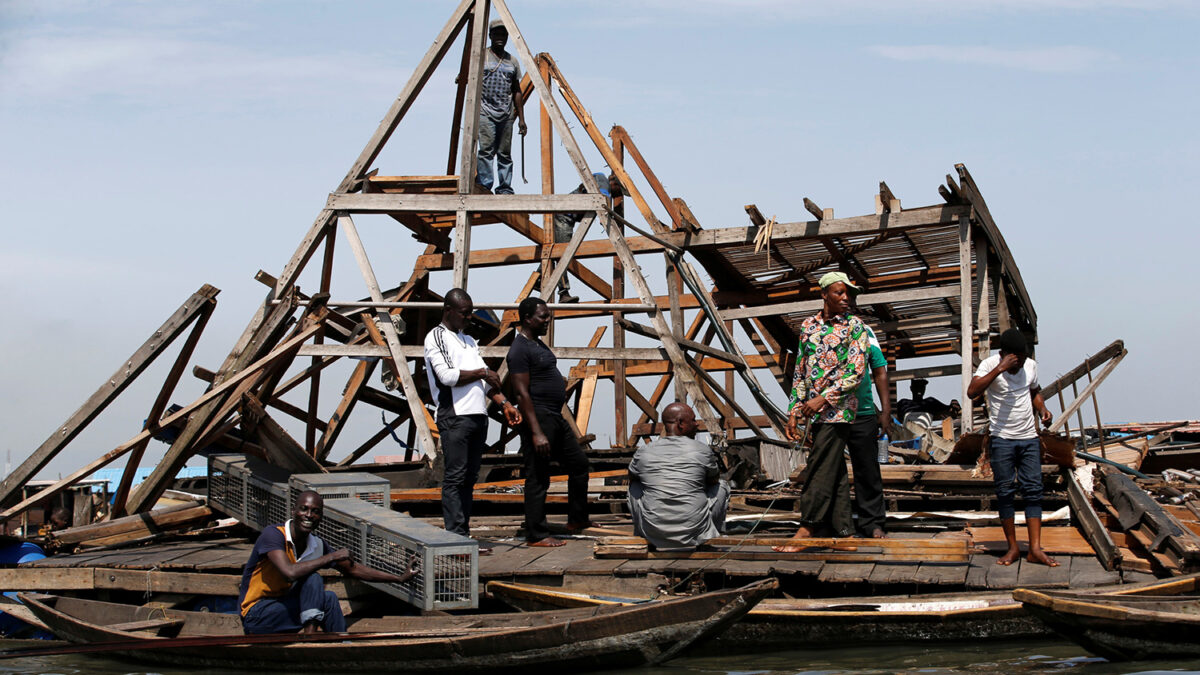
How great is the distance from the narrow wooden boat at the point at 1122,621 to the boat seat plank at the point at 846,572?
46.5 inches

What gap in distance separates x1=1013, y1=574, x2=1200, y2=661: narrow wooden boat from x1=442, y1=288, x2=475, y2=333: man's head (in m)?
4.07

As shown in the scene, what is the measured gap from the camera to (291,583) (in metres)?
6.26

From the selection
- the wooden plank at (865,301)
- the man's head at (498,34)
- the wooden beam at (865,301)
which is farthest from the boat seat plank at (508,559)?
the man's head at (498,34)

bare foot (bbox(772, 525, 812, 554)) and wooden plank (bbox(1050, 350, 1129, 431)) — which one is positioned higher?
wooden plank (bbox(1050, 350, 1129, 431))

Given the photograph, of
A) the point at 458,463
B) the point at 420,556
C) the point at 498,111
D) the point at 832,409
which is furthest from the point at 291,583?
the point at 498,111

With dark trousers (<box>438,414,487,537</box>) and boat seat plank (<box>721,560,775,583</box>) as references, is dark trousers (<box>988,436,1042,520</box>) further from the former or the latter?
dark trousers (<box>438,414,487,537</box>)

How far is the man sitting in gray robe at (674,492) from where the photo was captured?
283 inches

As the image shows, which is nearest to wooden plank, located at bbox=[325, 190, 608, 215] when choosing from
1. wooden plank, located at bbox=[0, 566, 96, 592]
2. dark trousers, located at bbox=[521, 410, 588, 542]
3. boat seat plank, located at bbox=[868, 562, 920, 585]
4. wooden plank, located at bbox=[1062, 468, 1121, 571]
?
dark trousers, located at bbox=[521, 410, 588, 542]

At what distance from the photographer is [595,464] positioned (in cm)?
1177

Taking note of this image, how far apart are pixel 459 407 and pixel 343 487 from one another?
3.16 feet

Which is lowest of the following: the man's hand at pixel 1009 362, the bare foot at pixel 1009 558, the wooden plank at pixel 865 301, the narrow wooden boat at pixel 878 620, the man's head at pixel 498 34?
the narrow wooden boat at pixel 878 620

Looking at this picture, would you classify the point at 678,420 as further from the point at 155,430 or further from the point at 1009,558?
the point at 155,430

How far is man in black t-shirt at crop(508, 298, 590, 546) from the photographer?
791 cm

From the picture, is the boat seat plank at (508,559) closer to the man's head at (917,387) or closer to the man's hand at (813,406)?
the man's hand at (813,406)
